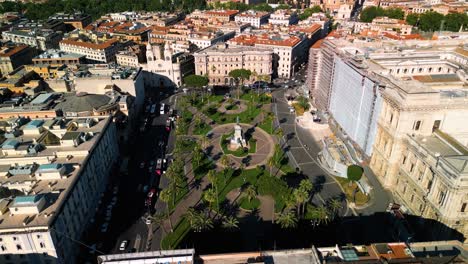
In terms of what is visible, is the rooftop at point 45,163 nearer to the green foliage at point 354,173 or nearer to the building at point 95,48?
the green foliage at point 354,173

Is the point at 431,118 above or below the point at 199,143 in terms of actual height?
above

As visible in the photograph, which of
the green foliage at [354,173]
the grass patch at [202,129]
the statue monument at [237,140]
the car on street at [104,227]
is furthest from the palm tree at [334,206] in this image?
the grass patch at [202,129]

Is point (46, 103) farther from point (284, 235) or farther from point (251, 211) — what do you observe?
point (284, 235)

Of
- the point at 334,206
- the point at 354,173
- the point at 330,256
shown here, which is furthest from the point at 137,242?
the point at 354,173

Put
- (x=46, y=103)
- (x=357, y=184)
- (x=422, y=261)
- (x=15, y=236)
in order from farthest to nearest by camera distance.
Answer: (x=46, y=103)
(x=357, y=184)
(x=15, y=236)
(x=422, y=261)

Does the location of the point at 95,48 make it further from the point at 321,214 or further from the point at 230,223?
the point at 321,214

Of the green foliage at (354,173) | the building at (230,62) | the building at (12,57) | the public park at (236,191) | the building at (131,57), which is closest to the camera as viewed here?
the public park at (236,191)

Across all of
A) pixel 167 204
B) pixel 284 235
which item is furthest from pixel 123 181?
pixel 284 235
